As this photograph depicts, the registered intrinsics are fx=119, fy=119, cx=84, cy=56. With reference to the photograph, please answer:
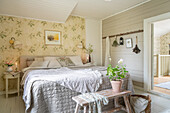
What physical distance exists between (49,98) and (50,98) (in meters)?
0.01

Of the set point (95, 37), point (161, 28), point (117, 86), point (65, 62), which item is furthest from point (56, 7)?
point (161, 28)

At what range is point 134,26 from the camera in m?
3.84

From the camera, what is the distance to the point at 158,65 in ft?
17.7

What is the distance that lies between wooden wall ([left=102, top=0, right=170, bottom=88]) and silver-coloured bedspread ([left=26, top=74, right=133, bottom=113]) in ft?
8.63

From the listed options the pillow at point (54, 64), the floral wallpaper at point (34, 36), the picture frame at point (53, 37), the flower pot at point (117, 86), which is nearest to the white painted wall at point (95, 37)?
the floral wallpaper at point (34, 36)

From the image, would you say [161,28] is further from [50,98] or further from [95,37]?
[50,98]

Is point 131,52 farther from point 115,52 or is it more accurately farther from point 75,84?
point 75,84

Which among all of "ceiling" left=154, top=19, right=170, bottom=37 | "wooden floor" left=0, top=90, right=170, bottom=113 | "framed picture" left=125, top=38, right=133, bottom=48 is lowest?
"wooden floor" left=0, top=90, right=170, bottom=113

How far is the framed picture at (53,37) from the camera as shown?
13.7 ft

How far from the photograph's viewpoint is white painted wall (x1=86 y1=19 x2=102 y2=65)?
505cm

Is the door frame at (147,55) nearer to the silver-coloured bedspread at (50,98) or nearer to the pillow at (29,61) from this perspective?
the silver-coloured bedspread at (50,98)

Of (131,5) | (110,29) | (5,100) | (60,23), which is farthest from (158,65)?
(5,100)

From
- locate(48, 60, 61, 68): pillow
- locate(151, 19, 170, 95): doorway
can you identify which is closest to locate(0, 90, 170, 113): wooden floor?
locate(48, 60, 61, 68): pillow

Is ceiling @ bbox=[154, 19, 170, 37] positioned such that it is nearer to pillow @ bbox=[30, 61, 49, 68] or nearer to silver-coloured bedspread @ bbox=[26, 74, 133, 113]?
pillow @ bbox=[30, 61, 49, 68]
